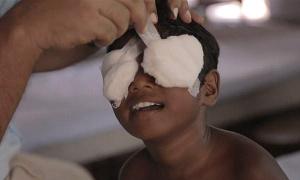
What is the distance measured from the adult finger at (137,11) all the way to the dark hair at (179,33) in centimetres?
9

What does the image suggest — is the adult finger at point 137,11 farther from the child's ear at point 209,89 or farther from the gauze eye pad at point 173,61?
the child's ear at point 209,89

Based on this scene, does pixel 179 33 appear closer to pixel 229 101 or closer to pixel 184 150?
pixel 184 150

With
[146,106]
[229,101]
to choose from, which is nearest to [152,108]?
[146,106]

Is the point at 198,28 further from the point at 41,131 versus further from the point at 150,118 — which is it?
the point at 41,131

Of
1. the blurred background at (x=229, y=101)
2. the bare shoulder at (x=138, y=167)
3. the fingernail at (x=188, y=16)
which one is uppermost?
the fingernail at (x=188, y=16)

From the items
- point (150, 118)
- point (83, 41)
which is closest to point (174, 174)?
point (150, 118)

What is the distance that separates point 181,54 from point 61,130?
0.77m

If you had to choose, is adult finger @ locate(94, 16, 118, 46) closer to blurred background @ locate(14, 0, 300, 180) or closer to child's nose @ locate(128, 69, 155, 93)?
child's nose @ locate(128, 69, 155, 93)

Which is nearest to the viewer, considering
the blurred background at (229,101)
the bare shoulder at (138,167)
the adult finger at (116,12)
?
the adult finger at (116,12)

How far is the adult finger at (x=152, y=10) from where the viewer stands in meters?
0.66

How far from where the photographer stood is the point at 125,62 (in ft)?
2.38

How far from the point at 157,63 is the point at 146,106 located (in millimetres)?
65

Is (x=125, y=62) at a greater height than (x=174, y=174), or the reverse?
(x=125, y=62)

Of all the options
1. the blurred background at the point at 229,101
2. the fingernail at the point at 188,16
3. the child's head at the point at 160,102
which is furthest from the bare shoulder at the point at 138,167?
the blurred background at the point at 229,101
